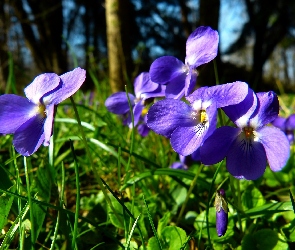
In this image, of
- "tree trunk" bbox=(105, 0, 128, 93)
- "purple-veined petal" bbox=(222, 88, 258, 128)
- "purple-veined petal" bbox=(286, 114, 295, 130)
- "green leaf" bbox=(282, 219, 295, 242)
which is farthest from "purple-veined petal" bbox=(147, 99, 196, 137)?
"tree trunk" bbox=(105, 0, 128, 93)

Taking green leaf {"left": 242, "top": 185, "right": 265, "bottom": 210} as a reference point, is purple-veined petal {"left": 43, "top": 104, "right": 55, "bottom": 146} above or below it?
above

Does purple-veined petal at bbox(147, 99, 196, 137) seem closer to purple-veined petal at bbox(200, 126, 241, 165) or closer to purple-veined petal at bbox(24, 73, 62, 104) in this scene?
purple-veined petal at bbox(200, 126, 241, 165)

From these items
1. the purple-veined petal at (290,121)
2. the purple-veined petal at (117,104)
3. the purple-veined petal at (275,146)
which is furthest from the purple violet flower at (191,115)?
the purple-veined petal at (290,121)

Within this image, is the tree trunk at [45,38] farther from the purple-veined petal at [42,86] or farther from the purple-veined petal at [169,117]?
the purple-veined petal at [169,117]

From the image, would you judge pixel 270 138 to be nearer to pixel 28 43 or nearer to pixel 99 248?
pixel 99 248

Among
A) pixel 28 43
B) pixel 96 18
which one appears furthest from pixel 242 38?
pixel 28 43

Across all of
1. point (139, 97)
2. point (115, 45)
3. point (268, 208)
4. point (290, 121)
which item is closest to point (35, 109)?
point (139, 97)
